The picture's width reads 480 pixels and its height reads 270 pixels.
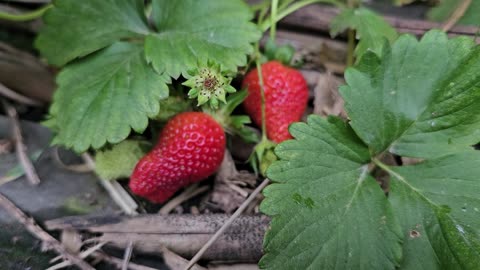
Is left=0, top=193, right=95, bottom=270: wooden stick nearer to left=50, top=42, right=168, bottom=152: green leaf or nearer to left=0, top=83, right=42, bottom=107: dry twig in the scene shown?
left=50, top=42, right=168, bottom=152: green leaf

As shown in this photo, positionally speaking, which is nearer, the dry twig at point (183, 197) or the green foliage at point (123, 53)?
the green foliage at point (123, 53)

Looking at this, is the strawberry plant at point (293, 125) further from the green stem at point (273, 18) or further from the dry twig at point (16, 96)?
the dry twig at point (16, 96)

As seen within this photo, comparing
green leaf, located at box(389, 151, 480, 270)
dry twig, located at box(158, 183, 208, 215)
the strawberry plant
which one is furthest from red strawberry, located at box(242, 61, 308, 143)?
green leaf, located at box(389, 151, 480, 270)

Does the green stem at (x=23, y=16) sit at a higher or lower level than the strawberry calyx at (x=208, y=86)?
lower

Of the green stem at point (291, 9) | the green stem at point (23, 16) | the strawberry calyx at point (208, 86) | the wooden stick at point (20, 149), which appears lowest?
the wooden stick at point (20, 149)

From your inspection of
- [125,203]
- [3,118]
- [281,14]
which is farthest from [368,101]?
[3,118]

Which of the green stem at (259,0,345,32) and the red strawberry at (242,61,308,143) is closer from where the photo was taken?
the red strawberry at (242,61,308,143)

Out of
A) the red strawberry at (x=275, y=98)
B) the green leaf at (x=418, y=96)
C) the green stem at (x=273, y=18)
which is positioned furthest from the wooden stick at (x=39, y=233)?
the green stem at (x=273, y=18)

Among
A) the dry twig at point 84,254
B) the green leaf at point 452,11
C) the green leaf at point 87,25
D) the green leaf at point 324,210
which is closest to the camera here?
the green leaf at point 324,210
